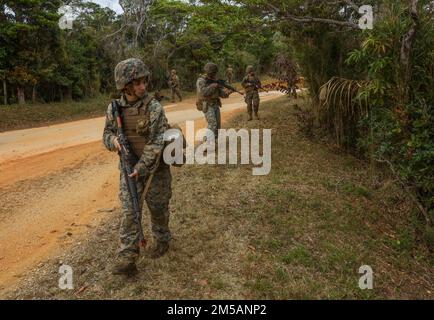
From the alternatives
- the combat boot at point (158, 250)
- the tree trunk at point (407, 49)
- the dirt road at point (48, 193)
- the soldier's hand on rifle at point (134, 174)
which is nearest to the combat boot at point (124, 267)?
the combat boot at point (158, 250)

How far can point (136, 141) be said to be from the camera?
14.0 feet

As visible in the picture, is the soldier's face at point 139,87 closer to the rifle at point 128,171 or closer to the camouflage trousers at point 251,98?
the rifle at point 128,171

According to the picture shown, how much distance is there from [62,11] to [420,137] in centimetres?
1734

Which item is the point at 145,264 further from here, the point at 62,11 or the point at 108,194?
the point at 62,11

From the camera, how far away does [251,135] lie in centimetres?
1012

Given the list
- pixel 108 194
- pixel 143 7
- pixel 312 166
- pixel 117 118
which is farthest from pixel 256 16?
pixel 143 7

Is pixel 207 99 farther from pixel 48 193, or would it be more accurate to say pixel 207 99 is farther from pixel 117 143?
pixel 117 143

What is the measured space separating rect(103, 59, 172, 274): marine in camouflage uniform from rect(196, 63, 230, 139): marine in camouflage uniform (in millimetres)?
3966

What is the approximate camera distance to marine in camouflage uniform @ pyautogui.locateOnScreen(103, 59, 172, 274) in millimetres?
4086

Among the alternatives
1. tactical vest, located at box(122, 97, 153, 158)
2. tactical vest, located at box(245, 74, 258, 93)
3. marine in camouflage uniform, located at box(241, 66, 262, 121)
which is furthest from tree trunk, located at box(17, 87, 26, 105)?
tactical vest, located at box(122, 97, 153, 158)

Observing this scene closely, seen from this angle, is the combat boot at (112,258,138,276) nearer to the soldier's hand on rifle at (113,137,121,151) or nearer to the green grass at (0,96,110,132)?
the soldier's hand on rifle at (113,137,121,151)

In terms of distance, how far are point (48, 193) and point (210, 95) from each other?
3.43 metres

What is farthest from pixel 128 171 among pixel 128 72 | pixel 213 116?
pixel 213 116

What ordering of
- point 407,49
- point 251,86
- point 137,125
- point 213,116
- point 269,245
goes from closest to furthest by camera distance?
point 137,125
point 269,245
point 407,49
point 213,116
point 251,86
